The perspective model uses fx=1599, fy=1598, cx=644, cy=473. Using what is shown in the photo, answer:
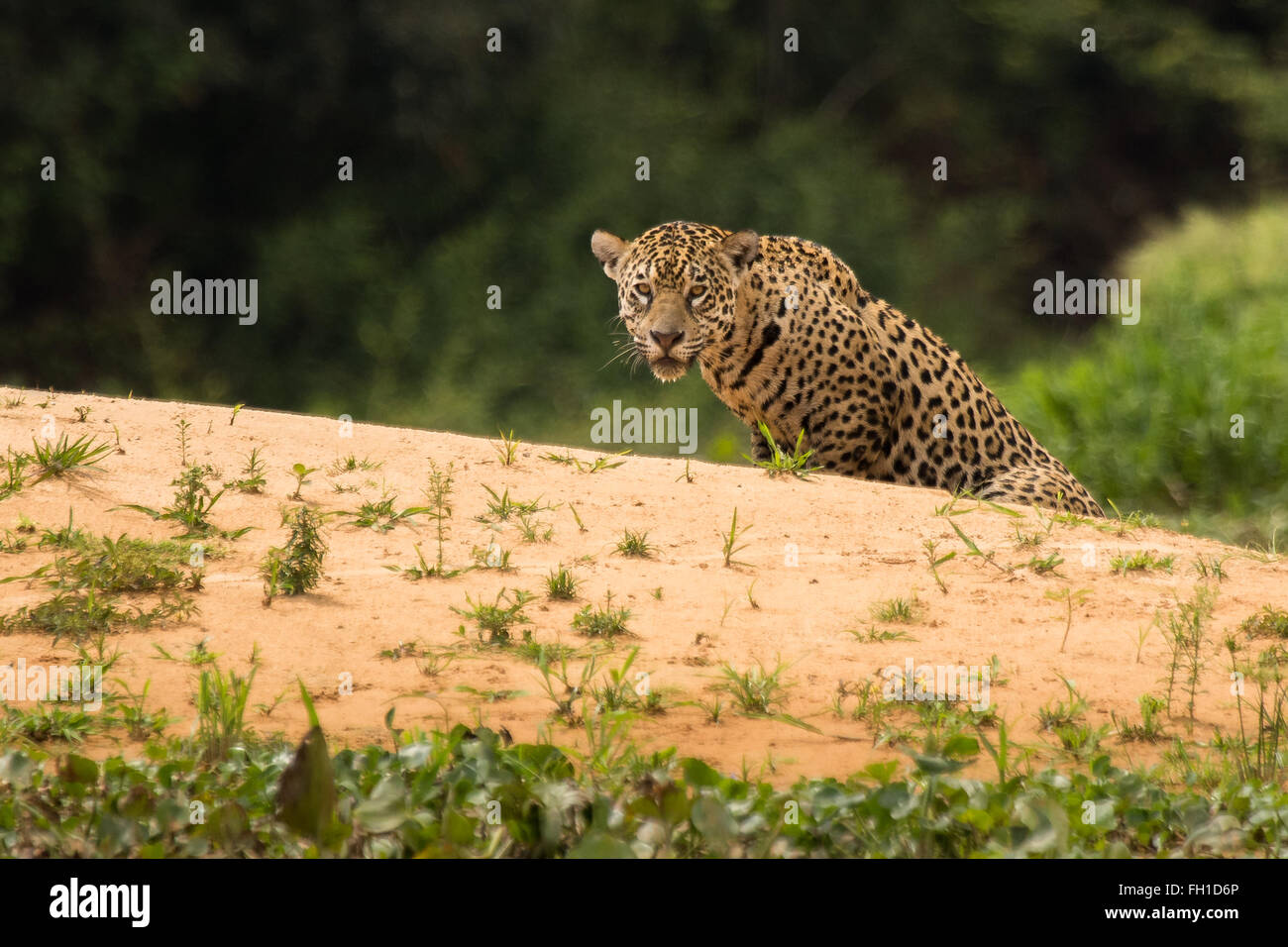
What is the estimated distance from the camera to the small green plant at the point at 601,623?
5.08m

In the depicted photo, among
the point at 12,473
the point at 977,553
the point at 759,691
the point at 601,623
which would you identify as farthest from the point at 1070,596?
the point at 12,473

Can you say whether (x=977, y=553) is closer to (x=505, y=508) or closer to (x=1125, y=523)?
(x=1125, y=523)

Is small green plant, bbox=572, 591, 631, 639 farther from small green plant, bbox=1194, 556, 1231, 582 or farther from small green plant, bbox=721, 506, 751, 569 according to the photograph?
small green plant, bbox=1194, 556, 1231, 582

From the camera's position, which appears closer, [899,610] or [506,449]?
[899,610]

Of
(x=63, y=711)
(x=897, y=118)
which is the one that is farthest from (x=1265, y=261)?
(x=63, y=711)

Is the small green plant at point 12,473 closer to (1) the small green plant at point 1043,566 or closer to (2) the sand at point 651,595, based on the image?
(2) the sand at point 651,595

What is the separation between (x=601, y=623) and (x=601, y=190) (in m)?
16.5

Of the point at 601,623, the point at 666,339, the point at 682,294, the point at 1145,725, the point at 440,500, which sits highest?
the point at 682,294

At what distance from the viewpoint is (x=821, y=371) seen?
738cm

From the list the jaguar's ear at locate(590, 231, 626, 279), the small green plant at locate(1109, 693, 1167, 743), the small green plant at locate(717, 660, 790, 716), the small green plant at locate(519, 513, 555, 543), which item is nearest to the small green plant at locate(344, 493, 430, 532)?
the small green plant at locate(519, 513, 555, 543)

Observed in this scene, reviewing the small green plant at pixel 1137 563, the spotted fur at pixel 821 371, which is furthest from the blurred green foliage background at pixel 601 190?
the small green plant at pixel 1137 563

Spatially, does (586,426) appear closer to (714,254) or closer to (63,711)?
(714,254)

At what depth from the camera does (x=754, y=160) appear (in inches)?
870
